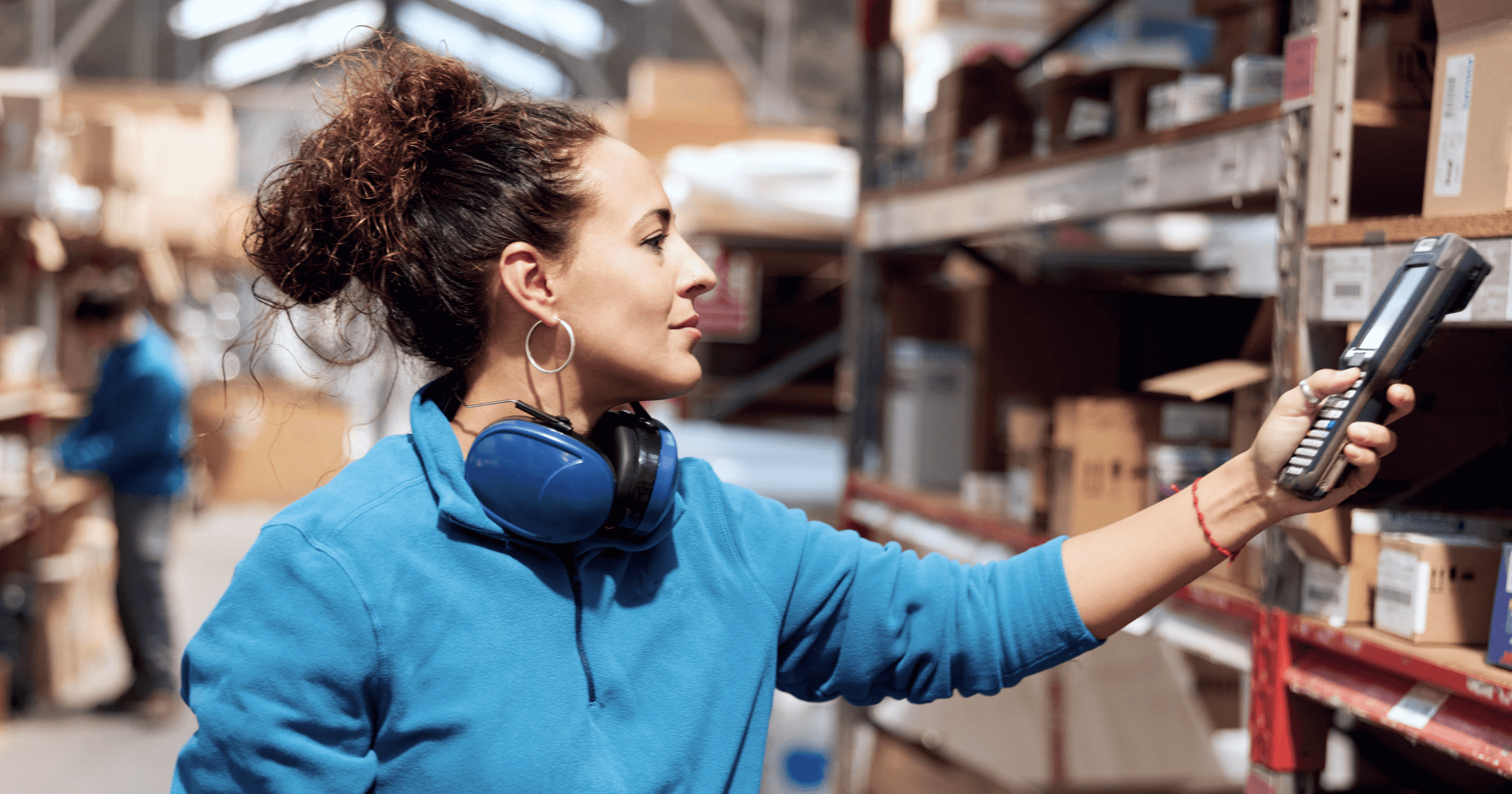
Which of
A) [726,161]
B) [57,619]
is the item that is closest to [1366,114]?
[726,161]

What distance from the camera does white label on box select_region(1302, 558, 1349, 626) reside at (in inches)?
64.1

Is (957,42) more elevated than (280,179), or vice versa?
(957,42)

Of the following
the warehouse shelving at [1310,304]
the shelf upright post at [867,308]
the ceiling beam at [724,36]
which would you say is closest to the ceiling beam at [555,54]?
the ceiling beam at [724,36]

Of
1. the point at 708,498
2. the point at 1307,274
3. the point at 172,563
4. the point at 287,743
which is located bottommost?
the point at 172,563

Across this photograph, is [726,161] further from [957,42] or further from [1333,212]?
[1333,212]

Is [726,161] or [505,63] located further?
[505,63]

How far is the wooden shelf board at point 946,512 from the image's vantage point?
252cm

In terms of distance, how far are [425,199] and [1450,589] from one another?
1.34 metres

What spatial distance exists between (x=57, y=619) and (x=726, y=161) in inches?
148

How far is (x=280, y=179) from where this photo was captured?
4.69ft

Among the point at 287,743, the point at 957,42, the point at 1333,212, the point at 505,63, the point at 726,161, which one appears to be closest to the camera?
the point at 287,743

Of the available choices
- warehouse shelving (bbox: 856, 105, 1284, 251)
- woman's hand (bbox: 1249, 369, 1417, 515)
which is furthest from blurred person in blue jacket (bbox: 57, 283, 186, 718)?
woman's hand (bbox: 1249, 369, 1417, 515)

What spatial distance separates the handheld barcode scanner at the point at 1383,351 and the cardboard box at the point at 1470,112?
0.87ft

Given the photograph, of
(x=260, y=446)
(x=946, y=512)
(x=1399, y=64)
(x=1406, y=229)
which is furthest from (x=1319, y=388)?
(x=260, y=446)
